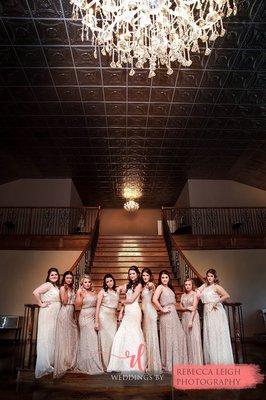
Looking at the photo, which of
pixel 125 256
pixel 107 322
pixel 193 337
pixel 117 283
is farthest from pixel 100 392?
pixel 125 256

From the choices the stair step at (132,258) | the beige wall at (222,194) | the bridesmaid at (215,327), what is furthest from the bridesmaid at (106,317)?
the beige wall at (222,194)

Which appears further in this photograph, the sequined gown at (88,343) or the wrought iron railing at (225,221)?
the wrought iron railing at (225,221)

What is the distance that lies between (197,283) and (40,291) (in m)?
4.21

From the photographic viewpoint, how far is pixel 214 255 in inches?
374

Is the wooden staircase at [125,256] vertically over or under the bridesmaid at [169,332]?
over

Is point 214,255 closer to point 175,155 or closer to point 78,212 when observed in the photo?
point 175,155

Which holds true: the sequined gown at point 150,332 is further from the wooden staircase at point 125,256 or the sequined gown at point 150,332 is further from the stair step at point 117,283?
the stair step at point 117,283

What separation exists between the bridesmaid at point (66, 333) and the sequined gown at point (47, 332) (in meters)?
0.07


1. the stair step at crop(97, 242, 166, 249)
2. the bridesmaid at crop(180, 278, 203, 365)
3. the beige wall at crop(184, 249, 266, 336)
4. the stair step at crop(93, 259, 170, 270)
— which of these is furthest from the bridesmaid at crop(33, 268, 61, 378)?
the beige wall at crop(184, 249, 266, 336)

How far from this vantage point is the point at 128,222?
16.4m

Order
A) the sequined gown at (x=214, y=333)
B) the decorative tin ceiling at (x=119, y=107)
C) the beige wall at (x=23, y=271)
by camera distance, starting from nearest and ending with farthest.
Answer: the sequined gown at (x=214, y=333) → the decorative tin ceiling at (x=119, y=107) → the beige wall at (x=23, y=271)

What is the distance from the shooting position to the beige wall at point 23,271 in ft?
29.0

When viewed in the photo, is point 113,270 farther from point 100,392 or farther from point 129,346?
point 100,392

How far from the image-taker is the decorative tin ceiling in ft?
16.9
